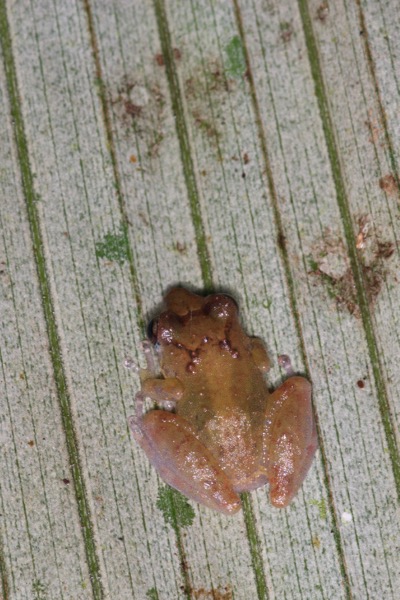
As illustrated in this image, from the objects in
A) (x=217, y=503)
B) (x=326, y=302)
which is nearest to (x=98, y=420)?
(x=217, y=503)

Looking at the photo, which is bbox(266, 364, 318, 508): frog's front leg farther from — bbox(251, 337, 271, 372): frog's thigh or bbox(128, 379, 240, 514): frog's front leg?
bbox(128, 379, 240, 514): frog's front leg

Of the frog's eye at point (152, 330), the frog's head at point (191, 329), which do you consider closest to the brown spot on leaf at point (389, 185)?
the frog's head at point (191, 329)

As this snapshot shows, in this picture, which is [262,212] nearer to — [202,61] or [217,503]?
[202,61]

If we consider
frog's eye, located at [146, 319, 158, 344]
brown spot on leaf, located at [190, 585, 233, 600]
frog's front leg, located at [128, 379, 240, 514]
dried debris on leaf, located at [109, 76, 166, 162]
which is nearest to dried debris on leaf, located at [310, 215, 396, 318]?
frog's eye, located at [146, 319, 158, 344]

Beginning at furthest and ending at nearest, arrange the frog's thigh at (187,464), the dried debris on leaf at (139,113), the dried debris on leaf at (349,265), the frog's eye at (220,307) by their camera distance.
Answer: the dried debris on leaf at (139,113) < the dried debris on leaf at (349,265) < the frog's eye at (220,307) < the frog's thigh at (187,464)

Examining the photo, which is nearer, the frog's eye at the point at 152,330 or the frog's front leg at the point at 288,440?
the frog's front leg at the point at 288,440

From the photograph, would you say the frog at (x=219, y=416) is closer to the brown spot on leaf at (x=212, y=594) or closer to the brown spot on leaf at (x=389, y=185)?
the brown spot on leaf at (x=212, y=594)
